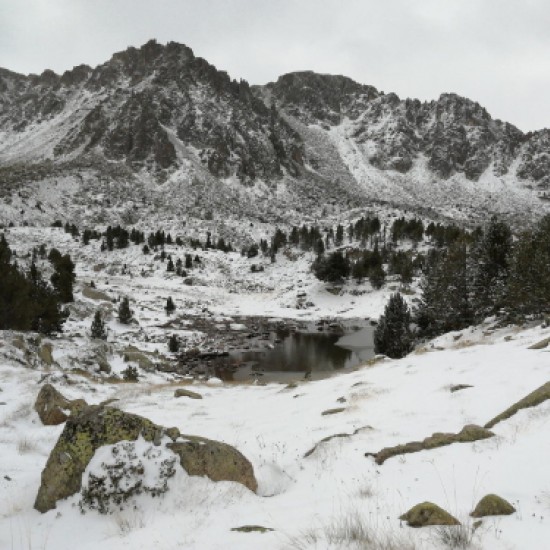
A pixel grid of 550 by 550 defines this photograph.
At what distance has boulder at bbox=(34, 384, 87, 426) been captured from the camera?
1006 cm

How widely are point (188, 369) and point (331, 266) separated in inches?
1921

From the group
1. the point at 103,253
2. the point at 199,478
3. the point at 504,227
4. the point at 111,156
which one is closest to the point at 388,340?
the point at 504,227

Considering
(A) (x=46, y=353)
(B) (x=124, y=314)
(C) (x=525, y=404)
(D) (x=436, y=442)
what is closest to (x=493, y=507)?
(D) (x=436, y=442)

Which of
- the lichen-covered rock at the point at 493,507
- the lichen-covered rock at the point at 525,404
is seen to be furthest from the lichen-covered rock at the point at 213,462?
the lichen-covered rock at the point at 525,404

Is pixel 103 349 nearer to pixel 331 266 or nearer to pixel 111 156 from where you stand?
pixel 331 266

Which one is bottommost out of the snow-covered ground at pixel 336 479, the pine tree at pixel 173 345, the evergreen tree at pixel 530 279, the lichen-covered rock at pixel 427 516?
the pine tree at pixel 173 345

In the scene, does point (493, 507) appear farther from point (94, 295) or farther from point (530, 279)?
point (94, 295)

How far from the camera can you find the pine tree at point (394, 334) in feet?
121

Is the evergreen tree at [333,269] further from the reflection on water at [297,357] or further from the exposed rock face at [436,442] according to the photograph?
the exposed rock face at [436,442]

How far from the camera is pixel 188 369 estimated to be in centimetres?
3709

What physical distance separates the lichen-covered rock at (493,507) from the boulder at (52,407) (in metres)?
9.24

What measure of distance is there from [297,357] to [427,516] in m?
40.6

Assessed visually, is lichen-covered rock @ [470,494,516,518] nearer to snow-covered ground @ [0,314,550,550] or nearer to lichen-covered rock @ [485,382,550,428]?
snow-covered ground @ [0,314,550,550]

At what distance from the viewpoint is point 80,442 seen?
568cm
